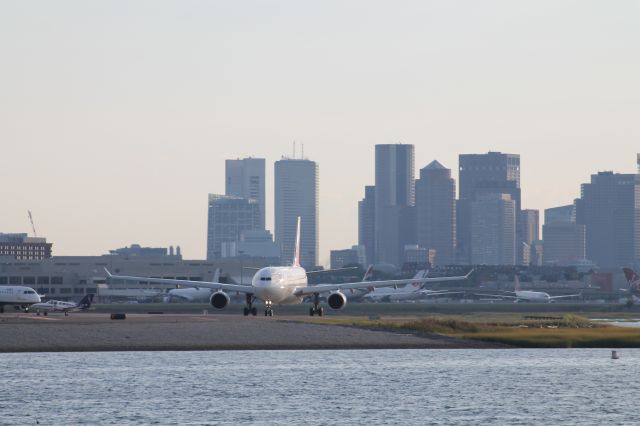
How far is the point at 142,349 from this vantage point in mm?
96062

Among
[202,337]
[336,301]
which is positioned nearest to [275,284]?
[336,301]

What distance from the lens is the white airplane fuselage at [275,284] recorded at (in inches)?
4943

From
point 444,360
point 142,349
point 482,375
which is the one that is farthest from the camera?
point 142,349

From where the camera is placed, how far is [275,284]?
413 feet

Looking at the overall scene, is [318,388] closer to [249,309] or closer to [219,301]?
[219,301]

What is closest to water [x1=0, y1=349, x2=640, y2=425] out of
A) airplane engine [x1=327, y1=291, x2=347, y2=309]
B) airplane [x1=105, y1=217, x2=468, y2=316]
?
airplane [x1=105, y1=217, x2=468, y2=316]

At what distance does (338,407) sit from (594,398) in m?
12.7

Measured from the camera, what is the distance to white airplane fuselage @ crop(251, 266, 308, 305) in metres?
126

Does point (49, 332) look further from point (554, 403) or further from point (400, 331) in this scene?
point (554, 403)

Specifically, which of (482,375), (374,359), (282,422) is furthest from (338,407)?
(374,359)

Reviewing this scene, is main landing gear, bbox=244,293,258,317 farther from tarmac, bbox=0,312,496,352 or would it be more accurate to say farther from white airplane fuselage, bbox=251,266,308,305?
tarmac, bbox=0,312,496,352

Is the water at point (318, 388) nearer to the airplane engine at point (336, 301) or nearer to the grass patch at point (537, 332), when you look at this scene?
the grass patch at point (537, 332)

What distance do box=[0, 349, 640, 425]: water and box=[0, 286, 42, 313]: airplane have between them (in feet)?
196

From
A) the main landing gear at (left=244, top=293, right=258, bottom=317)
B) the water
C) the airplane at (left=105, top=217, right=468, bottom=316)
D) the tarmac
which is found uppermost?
the airplane at (left=105, top=217, right=468, bottom=316)
